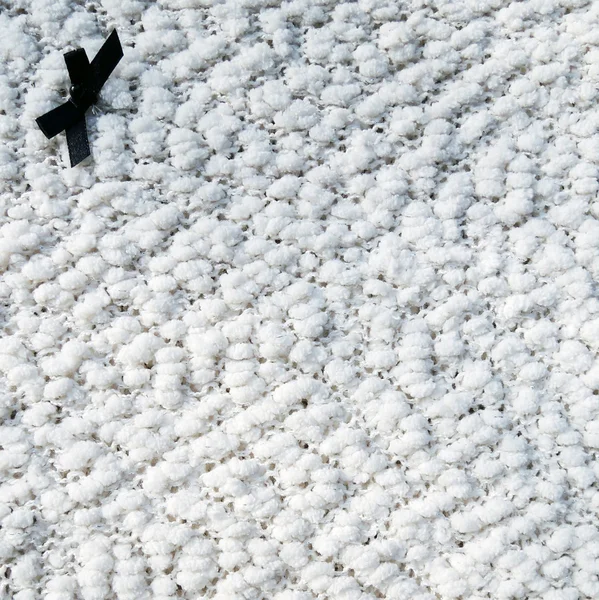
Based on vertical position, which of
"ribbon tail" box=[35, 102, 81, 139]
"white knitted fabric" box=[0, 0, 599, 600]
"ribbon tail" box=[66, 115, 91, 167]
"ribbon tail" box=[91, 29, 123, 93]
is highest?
"ribbon tail" box=[91, 29, 123, 93]

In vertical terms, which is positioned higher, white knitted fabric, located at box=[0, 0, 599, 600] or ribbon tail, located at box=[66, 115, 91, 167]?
ribbon tail, located at box=[66, 115, 91, 167]

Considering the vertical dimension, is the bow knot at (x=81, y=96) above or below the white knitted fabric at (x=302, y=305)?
above

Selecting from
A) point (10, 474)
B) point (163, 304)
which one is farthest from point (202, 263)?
point (10, 474)

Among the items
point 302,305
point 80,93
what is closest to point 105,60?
point 80,93

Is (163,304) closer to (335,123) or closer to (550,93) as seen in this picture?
(335,123)

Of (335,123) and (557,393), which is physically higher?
(335,123)

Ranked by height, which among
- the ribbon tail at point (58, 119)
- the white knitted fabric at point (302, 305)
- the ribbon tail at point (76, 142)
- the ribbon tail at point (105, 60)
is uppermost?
the ribbon tail at point (105, 60)
